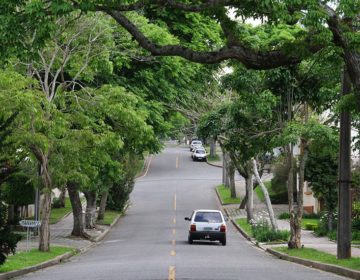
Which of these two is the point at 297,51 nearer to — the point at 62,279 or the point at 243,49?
the point at 243,49

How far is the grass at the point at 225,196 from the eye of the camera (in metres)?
58.6

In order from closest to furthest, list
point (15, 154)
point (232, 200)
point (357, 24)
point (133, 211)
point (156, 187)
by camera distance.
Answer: point (357, 24), point (15, 154), point (133, 211), point (232, 200), point (156, 187)

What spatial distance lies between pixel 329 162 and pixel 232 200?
20590 millimetres

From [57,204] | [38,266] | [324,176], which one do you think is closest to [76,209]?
[324,176]

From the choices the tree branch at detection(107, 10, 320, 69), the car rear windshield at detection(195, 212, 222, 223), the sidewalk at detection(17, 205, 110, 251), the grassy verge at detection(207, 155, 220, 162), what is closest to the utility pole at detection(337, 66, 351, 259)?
the tree branch at detection(107, 10, 320, 69)

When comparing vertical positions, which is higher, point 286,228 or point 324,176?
point 324,176

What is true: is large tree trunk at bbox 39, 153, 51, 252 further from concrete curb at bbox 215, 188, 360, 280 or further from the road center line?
concrete curb at bbox 215, 188, 360, 280

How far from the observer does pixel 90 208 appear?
41.9m

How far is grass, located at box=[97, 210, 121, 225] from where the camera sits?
4704 cm

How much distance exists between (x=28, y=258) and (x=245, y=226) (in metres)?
21.6

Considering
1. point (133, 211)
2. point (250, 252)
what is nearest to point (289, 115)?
point (250, 252)

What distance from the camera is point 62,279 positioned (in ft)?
57.1

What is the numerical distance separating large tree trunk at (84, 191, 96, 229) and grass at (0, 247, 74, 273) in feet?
38.4

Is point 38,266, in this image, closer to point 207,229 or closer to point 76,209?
point 207,229
